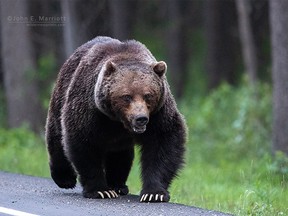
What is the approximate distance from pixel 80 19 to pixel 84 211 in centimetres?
1186

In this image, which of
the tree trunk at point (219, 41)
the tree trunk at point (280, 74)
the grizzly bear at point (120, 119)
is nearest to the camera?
the grizzly bear at point (120, 119)

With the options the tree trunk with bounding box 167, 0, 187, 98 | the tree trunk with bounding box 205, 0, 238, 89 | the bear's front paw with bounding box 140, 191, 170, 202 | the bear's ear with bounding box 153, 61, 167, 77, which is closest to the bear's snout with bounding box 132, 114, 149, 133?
the bear's ear with bounding box 153, 61, 167, 77

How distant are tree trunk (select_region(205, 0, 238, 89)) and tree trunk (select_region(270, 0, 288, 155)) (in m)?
15.2

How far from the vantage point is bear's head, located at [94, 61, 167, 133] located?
27.2ft

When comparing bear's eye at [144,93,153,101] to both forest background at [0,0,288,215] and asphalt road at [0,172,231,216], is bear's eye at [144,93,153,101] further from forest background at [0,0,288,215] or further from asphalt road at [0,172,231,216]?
forest background at [0,0,288,215]

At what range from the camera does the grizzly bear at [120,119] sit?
8.46 m

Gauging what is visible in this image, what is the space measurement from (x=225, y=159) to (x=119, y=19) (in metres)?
9.78

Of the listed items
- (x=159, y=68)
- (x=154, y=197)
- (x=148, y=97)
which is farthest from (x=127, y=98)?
(x=154, y=197)

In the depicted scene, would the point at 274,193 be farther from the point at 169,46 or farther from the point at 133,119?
the point at 169,46

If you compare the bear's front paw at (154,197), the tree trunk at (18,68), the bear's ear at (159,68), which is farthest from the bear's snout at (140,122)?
the tree trunk at (18,68)

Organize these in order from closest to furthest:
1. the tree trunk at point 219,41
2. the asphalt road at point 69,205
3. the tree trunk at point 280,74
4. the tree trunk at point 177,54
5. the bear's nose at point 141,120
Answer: the asphalt road at point 69,205 < the bear's nose at point 141,120 < the tree trunk at point 280,74 < the tree trunk at point 219,41 < the tree trunk at point 177,54

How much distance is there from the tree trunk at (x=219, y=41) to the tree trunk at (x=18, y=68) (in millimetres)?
10103

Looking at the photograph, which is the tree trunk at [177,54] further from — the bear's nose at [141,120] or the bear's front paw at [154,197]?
the bear's nose at [141,120]

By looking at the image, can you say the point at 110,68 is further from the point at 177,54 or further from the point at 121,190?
the point at 177,54
